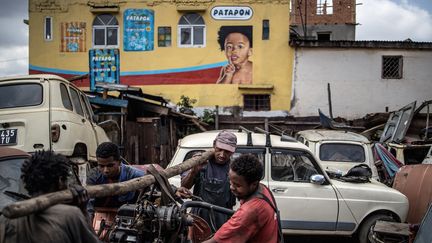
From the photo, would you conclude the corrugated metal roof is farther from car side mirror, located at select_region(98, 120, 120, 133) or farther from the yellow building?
car side mirror, located at select_region(98, 120, 120, 133)

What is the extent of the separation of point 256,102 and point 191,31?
3.93 metres

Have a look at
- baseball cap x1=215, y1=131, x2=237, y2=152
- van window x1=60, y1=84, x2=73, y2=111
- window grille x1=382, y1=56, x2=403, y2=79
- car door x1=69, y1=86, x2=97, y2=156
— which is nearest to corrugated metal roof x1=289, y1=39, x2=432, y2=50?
window grille x1=382, y1=56, x2=403, y2=79

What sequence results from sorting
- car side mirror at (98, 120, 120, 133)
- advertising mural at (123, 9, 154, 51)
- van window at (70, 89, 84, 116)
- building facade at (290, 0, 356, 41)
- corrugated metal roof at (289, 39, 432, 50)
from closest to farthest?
van window at (70, 89, 84, 116) < car side mirror at (98, 120, 120, 133) < corrugated metal roof at (289, 39, 432, 50) < advertising mural at (123, 9, 154, 51) < building facade at (290, 0, 356, 41)

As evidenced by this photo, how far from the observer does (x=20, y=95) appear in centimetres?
733

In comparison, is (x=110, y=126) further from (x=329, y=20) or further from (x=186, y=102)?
(x=329, y=20)

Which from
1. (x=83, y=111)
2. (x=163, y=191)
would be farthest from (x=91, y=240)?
(x=83, y=111)

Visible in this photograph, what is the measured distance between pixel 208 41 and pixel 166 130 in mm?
6184

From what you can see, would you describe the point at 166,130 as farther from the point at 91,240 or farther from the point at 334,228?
the point at 91,240

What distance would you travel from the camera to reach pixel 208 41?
18.5m

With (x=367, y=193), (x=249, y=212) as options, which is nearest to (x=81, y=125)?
(x=367, y=193)

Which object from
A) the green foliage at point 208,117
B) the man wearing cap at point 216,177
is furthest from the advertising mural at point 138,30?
the man wearing cap at point 216,177

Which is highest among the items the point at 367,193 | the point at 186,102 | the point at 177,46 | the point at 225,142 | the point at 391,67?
the point at 177,46

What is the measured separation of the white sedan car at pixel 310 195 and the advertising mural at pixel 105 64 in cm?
1225

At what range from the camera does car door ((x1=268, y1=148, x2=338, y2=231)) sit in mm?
6711
